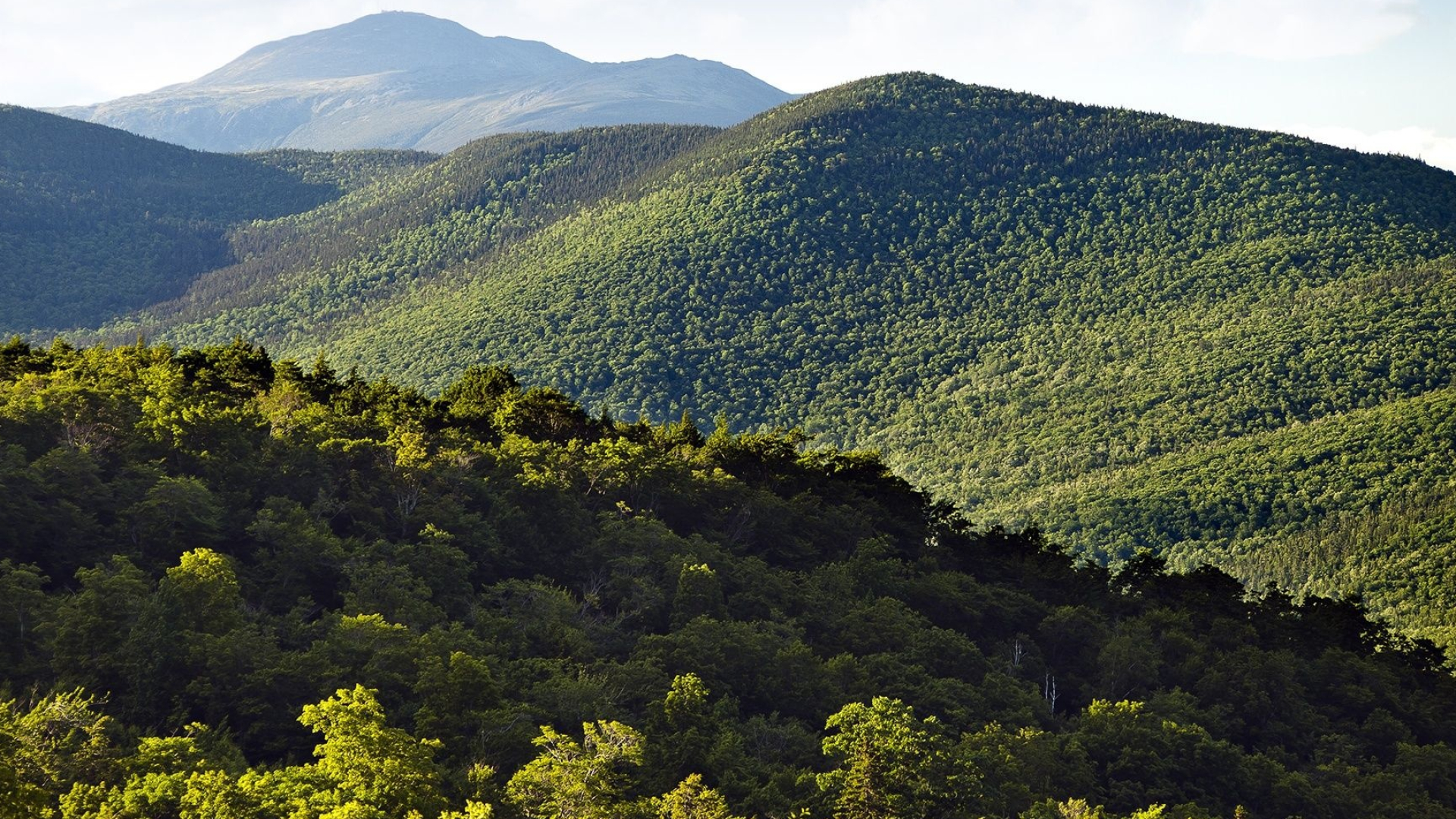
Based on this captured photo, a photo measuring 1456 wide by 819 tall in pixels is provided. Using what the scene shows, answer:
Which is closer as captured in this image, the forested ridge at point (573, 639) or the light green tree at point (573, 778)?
the light green tree at point (573, 778)

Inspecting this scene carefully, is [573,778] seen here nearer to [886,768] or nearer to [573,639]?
[886,768]

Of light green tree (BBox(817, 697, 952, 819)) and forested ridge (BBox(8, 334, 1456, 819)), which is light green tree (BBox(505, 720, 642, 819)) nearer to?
forested ridge (BBox(8, 334, 1456, 819))

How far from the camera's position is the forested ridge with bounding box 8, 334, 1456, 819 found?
39531mm

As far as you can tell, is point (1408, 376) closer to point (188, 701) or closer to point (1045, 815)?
point (1045, 815)

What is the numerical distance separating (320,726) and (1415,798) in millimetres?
44991

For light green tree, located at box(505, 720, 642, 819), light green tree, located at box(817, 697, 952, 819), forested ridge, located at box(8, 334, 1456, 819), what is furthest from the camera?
light green tree, located at box(817, 697, 952, 819)

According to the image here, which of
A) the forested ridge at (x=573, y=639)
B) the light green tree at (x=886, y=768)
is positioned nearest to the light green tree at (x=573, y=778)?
the forested ridge at (x=573, y=639)

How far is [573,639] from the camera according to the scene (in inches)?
2056

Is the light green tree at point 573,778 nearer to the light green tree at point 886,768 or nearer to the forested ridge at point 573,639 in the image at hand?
the forested ridge at point 573,639

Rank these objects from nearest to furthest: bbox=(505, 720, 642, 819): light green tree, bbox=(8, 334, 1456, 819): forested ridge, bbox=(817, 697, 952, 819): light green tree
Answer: bbox=(505, 720, 642, 819): light green tree < bbox=(8, 334, 1456, 819): forested ridge < bbox=(817, 697, 952, 819): light green tree

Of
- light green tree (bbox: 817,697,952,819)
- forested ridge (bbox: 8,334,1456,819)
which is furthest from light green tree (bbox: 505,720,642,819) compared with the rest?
light green tree (bbox: 817,697,952,819)

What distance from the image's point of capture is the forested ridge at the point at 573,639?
39.5 meters

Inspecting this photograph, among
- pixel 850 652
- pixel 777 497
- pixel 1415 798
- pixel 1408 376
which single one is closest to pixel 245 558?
pixel 850 652

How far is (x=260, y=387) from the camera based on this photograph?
76.7 metres
